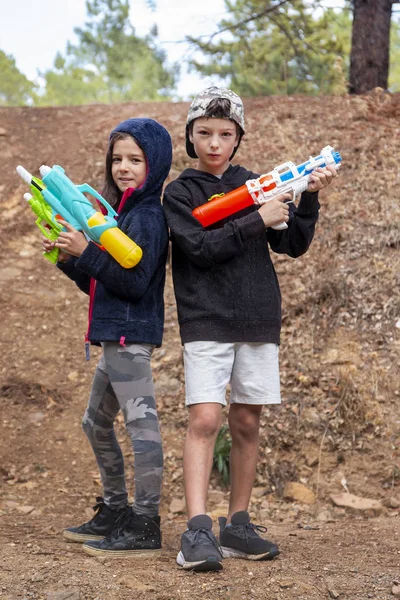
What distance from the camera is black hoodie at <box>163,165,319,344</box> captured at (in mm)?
3070

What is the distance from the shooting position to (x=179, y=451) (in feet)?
16.7

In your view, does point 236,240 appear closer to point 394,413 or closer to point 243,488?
point 243,488

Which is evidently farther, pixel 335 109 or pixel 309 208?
pixel 335 109

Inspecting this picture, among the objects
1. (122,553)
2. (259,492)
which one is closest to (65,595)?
(122,553)

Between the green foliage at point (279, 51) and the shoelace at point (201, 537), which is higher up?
the green foliage at point (279, 51)

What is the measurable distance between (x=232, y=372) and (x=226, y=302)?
1.02 ft

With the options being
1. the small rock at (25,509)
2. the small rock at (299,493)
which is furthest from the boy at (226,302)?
the small rock at (25,509)

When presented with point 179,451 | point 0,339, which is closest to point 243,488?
point 179,451

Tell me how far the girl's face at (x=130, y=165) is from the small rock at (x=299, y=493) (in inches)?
90.7

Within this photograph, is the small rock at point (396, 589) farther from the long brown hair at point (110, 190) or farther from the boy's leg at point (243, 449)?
the long brown hair at point (110, 190)

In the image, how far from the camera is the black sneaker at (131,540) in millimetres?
3143

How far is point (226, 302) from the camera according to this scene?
3.12m

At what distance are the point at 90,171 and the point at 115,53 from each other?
12.5 feet

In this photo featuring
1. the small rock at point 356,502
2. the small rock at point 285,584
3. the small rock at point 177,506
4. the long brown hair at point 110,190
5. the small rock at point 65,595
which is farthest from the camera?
the small rock at point 177,506
